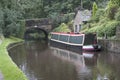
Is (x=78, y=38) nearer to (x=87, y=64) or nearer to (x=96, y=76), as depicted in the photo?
(x=87, y=64)

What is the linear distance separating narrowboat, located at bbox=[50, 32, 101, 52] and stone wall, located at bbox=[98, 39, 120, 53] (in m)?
0.72

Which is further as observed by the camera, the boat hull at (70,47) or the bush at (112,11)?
the bush at (112,11)

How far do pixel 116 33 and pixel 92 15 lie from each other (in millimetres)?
17773

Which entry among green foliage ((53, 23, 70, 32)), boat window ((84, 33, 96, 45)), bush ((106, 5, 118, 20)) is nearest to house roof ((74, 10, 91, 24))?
green foliage ((53, 23, 70, 32))

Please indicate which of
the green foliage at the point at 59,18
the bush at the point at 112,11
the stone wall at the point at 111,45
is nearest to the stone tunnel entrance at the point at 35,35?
the green foliage at the point at 59,18

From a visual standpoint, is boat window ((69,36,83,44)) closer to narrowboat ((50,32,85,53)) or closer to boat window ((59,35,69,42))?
narrowboat ((50,32,85,53))

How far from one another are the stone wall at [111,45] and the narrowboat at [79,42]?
2.37ft

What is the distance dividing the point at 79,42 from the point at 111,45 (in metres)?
6.58

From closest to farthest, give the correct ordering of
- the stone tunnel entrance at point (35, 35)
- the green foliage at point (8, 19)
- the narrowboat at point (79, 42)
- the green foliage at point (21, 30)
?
1. the narrowboat at point (79, 42)
2. the green foliage at point (8, 19)
3. the green foliage at point (21, 30)
4. the stone tunnel entrance at point (35, 35)

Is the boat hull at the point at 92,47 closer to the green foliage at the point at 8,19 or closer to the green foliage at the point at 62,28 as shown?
the green foliage at the point at 8,19

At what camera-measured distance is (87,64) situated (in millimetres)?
29562

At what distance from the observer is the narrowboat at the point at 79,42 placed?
134ft

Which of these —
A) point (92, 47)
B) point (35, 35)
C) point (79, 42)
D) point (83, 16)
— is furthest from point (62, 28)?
point (92, 47)

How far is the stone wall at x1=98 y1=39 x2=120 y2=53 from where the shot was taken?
36303 millimetres
